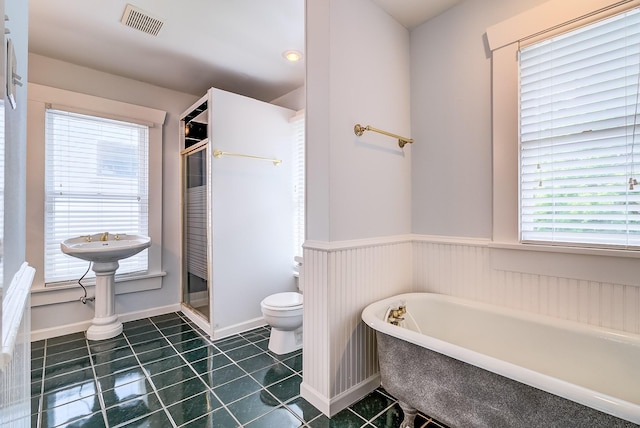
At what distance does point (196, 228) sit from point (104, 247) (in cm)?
82

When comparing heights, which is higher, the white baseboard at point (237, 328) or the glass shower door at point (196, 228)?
the glass shower door at point (196, 228)

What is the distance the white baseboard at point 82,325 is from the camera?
2.65 m

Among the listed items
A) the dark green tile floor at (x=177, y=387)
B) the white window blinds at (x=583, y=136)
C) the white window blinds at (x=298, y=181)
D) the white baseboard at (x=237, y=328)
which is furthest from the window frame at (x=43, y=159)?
the white window blinds at (x=583, y=136)

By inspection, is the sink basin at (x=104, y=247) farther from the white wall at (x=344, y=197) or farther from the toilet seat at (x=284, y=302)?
the white wall at (x=344, y=197)

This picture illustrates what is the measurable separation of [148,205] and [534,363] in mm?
3494

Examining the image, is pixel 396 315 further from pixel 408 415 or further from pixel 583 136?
pixel 583 136

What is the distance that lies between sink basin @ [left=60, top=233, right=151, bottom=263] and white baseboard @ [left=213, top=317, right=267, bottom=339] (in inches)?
40.3

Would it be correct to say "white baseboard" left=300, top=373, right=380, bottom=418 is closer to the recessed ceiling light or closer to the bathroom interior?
the bathroom interior

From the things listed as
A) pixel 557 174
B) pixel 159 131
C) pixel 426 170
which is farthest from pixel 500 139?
pixel 159 131

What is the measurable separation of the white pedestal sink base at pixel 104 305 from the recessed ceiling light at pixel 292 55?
2.45 meters

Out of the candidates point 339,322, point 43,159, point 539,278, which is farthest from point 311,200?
point 43,159

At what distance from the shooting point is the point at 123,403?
1.77m

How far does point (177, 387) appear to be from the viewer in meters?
1.93

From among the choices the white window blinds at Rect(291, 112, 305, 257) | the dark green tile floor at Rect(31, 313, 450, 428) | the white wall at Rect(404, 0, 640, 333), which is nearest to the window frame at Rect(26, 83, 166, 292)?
the dark green tile floor at Rect(31, 313, 450, 428)
